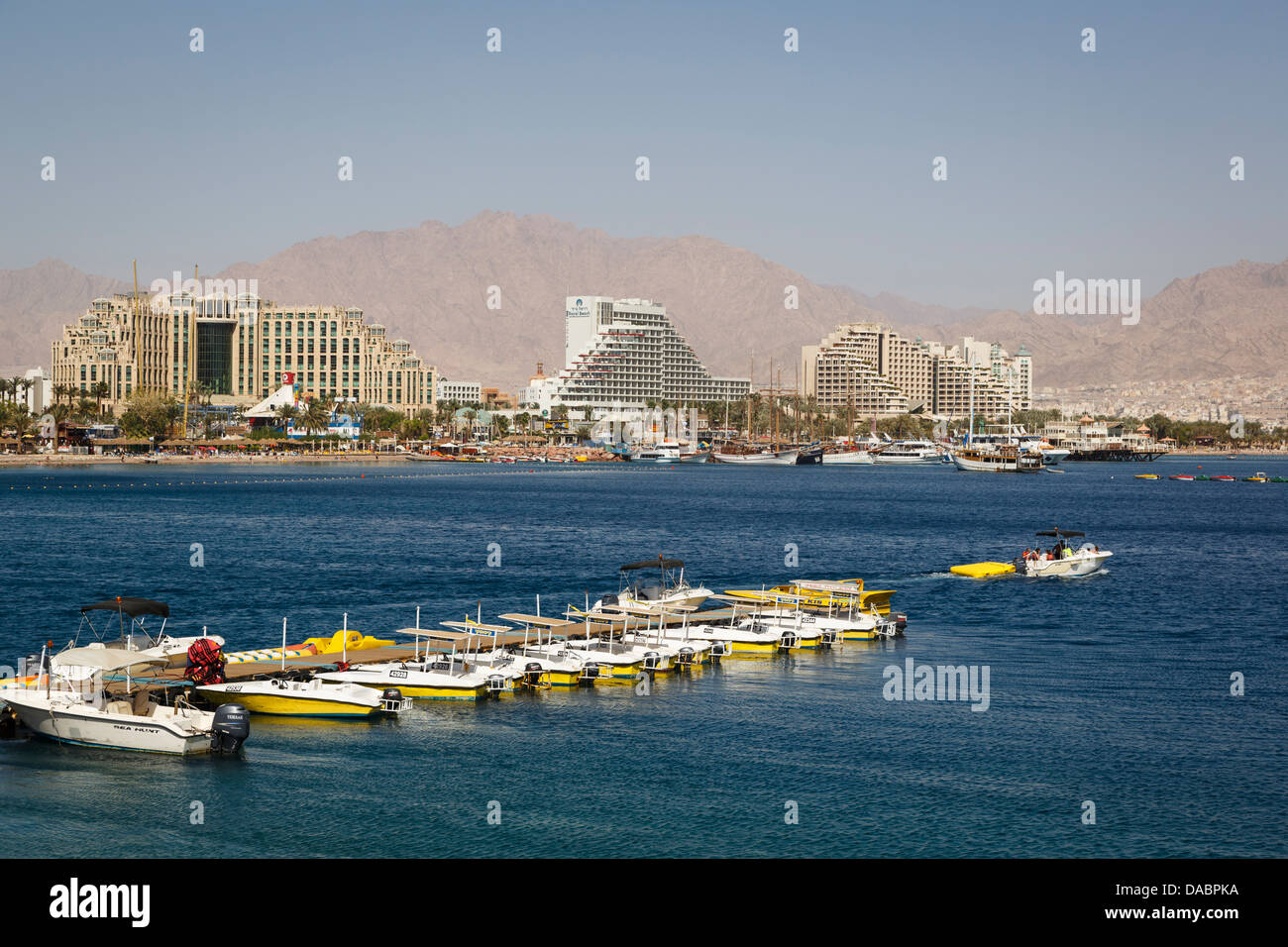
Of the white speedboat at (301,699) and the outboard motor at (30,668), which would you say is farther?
the white speedboat at (301,699)

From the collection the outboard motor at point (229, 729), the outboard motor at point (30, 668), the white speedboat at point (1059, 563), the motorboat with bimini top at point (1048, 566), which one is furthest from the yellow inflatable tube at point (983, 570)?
the outboard motor at point (30, 668)

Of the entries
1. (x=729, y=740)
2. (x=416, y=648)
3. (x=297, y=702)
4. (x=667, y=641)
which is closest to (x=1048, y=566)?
(x=667, y=641)

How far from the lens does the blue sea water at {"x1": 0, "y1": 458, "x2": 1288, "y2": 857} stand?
29.5m

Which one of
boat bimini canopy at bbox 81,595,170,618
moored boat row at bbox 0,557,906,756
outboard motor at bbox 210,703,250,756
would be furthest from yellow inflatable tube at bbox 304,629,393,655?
outboard motor at bbox 210,703,250,756

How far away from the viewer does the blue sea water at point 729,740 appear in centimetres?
2948

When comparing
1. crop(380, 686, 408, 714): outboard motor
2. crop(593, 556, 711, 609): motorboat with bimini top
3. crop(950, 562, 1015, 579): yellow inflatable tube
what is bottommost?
crop(380, 686, 408, 714): outboard motor

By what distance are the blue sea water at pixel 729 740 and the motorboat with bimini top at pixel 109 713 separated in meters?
0.74

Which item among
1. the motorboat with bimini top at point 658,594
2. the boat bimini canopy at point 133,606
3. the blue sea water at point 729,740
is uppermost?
the boat bimini canopy at point 133,606

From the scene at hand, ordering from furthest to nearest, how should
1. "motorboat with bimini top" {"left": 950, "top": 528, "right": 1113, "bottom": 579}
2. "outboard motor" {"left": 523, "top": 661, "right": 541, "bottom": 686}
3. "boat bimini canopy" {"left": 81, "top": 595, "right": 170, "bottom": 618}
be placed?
"motorboat with bimini top" {"left": 950, "top": 528, "right": 1113, "bottom": 579} < "outboard motor" {"left": 523, "top": 661, "right": 541, "bottom": 686} < "boat bimini canopy" {"left": 81, "top": 595, "right": 170, "bottom": 618}

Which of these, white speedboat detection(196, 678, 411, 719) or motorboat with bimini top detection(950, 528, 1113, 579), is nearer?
white speedboat detection(196, 678, 411, 719)

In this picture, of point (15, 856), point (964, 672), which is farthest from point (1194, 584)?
point (15, 856)

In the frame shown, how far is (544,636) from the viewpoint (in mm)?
53156

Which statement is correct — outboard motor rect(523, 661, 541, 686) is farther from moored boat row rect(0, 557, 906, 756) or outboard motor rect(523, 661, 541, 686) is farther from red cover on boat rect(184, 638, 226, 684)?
red cover on boat rect(184, 638, 226, 684)

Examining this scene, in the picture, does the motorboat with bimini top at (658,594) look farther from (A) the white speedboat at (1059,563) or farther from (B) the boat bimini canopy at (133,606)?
(A) the white speedboat at (1059,563)
